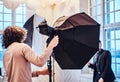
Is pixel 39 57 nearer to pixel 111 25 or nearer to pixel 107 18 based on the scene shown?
pixel 111 25

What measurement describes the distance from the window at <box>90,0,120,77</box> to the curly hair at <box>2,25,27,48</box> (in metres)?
2.34

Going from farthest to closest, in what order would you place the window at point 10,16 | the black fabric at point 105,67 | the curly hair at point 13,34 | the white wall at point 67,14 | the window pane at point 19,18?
the window pane at point 19,18 < the window at point 10,16 < the white wall at point 67,14 < the black fabric at point 105,67 < the curly hair at point 13,34

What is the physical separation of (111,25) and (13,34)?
8.34 feet

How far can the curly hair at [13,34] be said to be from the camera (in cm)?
206

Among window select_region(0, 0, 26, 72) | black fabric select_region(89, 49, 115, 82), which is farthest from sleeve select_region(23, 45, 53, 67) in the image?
window select_region(0, 0, 26, 72)

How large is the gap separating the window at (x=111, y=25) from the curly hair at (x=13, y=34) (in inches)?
92.3

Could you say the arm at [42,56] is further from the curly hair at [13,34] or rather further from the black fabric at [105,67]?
the black fabric at [105,67]

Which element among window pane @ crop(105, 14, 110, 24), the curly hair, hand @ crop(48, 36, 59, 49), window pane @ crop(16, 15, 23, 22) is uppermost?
window pane @ crop(16, 15, 23, 22)

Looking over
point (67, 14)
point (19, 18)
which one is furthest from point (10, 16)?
point (67, 14)

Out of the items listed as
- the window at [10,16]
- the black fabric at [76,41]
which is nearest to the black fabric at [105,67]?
the black fabric at [76,41]

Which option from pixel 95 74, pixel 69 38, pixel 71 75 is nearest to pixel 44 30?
pixel 69 38

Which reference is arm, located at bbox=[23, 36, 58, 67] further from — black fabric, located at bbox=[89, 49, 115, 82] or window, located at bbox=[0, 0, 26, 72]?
window, located at bbox=[0, 0, 26, 72]

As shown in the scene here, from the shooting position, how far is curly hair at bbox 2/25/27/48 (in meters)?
2.06

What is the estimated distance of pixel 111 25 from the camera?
428 cm
